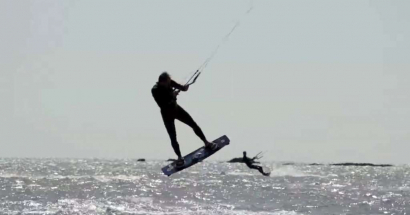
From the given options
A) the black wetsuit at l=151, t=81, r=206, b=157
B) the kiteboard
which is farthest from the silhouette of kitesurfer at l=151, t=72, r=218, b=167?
the kiteboard

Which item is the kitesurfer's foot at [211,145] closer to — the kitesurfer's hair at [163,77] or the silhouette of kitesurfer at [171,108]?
the silhouette of kitesurfer at [171,108]

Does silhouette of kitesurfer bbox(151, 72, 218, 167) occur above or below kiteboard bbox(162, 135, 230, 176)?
above

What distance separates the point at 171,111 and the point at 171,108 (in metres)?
0.08

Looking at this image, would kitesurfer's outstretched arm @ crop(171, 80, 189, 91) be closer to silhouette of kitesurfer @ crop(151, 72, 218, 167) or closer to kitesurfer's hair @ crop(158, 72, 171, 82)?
silhouette of kitesurfer @ crop(151, 72, 218, 167)

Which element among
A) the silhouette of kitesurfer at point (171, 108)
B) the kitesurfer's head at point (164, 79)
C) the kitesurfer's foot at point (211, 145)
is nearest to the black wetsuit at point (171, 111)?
the silhouette of kitesurfer at point (171, 108)

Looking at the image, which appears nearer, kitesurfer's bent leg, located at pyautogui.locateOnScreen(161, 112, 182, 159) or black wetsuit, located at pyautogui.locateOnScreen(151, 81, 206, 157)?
black wetsuit, located at pyautogui.locateOnScreen(151, 81, 206, 157)

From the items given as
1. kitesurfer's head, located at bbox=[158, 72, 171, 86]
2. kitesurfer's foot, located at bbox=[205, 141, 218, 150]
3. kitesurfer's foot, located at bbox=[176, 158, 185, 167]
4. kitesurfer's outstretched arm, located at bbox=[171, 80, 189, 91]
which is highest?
kitesurfer's head, located at bbox=[158, 72, 171, 86]

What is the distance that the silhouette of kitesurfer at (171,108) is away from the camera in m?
15.9

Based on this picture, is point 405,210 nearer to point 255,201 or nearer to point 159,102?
point 255,201

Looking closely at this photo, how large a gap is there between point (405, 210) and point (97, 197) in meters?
19.8

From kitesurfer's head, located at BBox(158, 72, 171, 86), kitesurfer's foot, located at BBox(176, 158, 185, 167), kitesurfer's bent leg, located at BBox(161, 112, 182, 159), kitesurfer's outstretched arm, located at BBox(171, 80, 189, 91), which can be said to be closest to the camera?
kitesurfer's head, located at BBox(158, 72, 171, 86)

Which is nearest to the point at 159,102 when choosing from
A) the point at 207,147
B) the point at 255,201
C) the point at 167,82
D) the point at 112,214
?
the point at 167,82

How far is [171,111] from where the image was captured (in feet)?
53.3

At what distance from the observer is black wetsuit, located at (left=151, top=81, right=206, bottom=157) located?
16.0 metres
